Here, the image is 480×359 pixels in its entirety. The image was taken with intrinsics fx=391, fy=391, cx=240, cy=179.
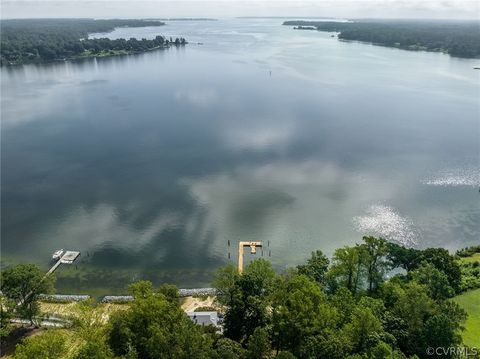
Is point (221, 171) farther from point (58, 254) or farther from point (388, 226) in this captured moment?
point (58, 254)

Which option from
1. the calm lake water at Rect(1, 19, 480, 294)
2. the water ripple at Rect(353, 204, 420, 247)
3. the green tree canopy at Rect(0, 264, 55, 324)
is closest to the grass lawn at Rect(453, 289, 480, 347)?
the water ripple at Rect(353, 204, 420, 247)

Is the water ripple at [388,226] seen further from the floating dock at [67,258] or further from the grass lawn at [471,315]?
the floating dock at [67,258]

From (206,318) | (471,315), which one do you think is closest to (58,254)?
(206,318)

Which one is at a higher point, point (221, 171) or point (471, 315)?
point (471, 315)

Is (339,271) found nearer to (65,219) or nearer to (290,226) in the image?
(290,226)

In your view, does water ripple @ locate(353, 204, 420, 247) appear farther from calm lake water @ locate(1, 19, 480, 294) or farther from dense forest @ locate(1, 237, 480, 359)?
dense forest @ locate(1, 237, 480, 359)
